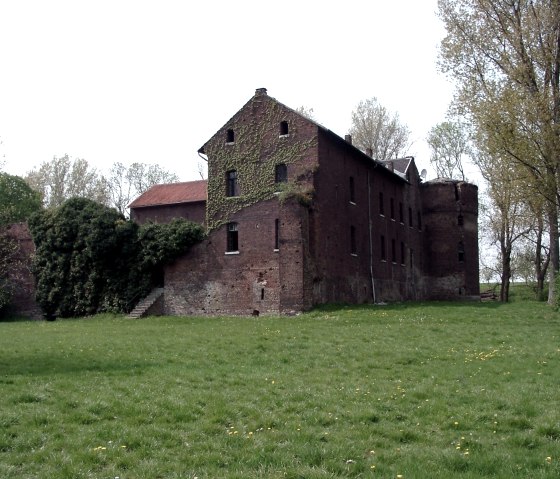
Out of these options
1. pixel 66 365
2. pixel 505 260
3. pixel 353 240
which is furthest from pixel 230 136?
pixel 505 260

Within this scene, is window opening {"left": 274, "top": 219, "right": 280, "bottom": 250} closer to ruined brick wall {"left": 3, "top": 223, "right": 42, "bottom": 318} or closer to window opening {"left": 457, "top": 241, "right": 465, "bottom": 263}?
ruined brick wall {"left": 3, "top": 223, "right": 42, "bottom": 318}

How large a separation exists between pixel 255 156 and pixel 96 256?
10862 mm

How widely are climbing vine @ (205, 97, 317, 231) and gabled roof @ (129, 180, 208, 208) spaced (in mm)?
7767

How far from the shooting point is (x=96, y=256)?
37219mm

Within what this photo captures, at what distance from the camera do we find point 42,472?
24.2 ft

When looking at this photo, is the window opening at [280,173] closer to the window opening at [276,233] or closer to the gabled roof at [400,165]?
the window opening at [276,233]

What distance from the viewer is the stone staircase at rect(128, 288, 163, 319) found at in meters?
35.1

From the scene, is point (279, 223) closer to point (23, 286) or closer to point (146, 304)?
point (146, 304)

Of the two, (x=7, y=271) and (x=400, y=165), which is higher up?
(x=400, y=165)

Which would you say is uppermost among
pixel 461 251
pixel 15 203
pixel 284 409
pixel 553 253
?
pixel 15 203

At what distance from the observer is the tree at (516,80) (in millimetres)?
26141

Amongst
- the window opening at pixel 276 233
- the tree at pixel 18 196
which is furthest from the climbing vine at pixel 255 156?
the tree at pixel 18 196

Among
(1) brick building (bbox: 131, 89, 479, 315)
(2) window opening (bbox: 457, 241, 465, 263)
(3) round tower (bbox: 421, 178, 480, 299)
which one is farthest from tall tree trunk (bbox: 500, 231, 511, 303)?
(1) brick building (bbox: 131, 89, 479, 315)

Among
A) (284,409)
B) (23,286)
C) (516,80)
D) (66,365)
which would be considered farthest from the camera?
(23,286)
